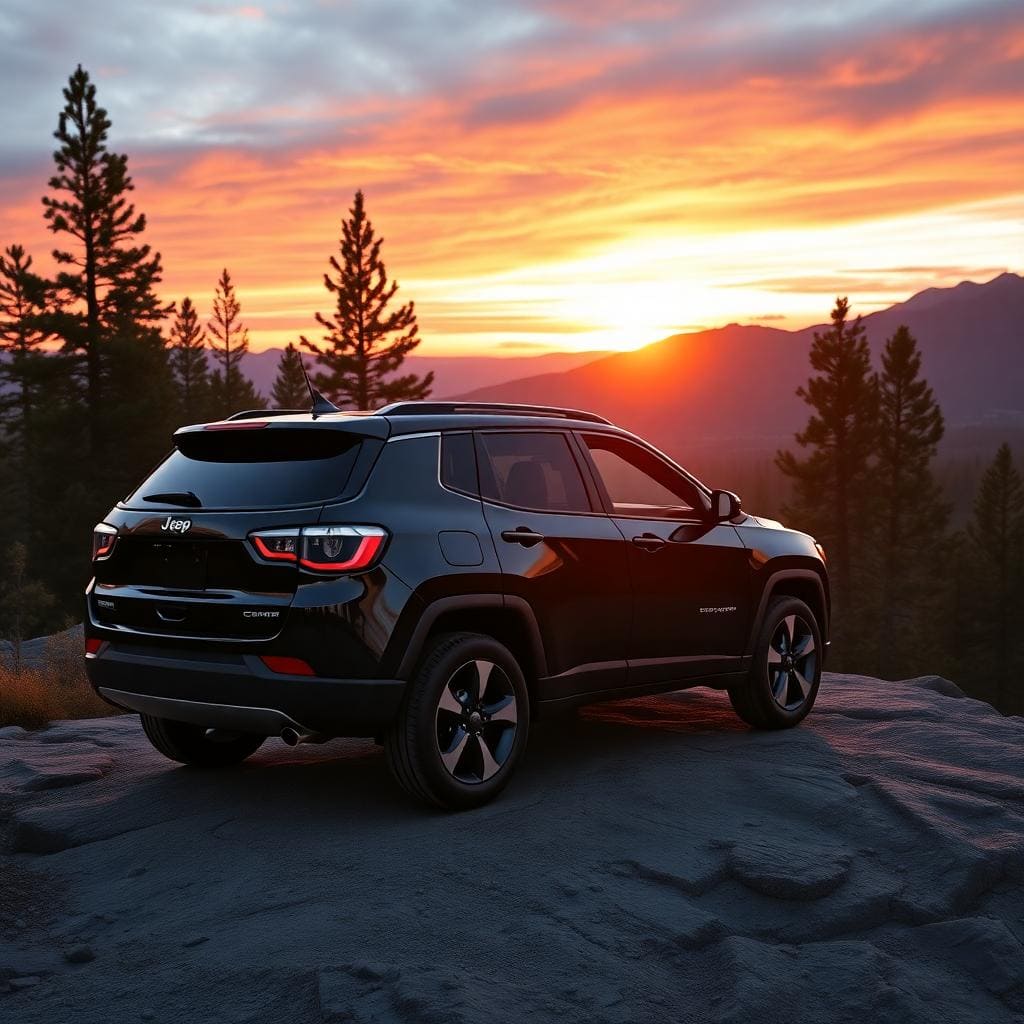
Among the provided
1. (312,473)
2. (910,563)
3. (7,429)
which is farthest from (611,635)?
(910,563)

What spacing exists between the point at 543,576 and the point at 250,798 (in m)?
1.82

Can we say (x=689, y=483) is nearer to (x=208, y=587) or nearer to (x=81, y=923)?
(x=208, y=587)

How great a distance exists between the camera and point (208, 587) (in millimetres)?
5281

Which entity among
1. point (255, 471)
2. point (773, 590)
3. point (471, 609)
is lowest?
point (773, 590)

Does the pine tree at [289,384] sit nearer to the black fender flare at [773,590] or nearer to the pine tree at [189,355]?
the pine tree at [189,355]

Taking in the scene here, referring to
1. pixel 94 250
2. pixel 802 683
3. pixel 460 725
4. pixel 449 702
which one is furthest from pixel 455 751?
pixel 94 250

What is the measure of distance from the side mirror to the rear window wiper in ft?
9.88

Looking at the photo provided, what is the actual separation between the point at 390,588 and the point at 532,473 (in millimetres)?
1330

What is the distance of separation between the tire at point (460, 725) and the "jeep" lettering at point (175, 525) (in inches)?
47.5

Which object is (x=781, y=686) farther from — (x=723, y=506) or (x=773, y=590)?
(x=723, y=506)

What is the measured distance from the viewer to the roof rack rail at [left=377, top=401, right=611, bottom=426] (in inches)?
226

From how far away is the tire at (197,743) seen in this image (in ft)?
21.2

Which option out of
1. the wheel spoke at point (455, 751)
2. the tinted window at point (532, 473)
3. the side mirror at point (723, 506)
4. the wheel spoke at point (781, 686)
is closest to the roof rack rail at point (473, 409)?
the tinted window at point (532, 473)

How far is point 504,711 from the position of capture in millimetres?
5641
